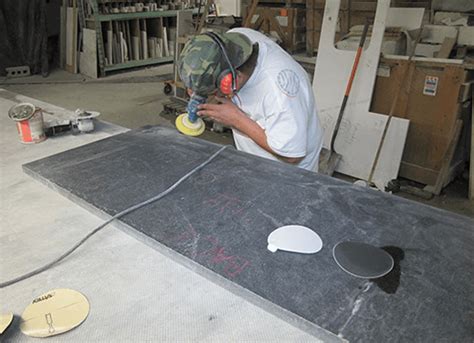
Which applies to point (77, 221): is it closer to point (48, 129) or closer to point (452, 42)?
point (48, 129)

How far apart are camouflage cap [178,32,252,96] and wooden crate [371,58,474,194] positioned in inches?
72.0

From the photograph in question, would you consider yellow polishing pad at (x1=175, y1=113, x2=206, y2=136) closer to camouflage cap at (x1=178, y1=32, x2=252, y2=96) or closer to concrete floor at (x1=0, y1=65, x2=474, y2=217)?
camouflage cap at (x1=178, y1=32, x2=252, y2=96)

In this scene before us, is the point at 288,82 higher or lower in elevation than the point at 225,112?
higher

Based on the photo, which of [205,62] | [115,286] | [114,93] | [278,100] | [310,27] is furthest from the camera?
[114,93]

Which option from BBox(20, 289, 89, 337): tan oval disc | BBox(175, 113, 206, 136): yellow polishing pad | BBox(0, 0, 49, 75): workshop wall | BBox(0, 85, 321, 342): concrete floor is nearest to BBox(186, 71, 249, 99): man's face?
BBox(175, 113, 206, 136): yellow polishing pad

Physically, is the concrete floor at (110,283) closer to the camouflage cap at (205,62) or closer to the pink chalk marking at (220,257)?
the pink chalk marking at (220,257)

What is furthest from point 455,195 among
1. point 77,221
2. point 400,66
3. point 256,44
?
point 77,221

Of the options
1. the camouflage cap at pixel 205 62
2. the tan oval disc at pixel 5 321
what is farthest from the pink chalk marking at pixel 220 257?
the camouflage cap at pixel 205 62

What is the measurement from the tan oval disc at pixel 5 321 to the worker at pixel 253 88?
808mm

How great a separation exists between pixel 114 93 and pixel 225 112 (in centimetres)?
415

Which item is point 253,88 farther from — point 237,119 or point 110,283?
point 110,283

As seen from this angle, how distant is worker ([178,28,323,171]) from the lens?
1252 millimetres

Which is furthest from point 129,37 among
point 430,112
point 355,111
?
point 430,112

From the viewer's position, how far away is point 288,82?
1.39 meters
